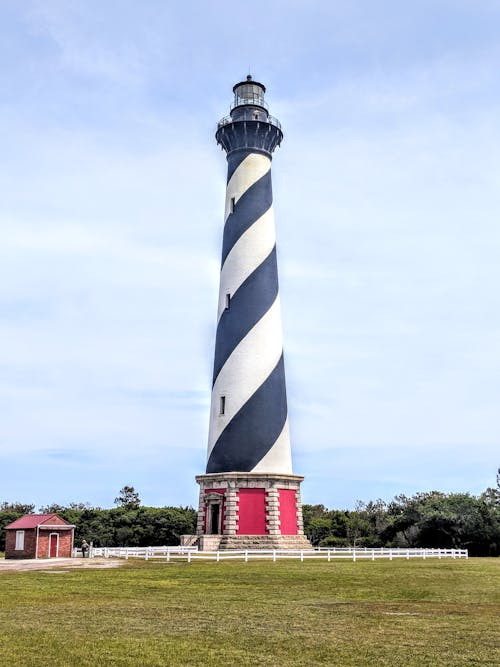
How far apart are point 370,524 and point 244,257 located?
23.9 meters

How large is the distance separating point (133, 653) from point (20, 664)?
5.27 feet

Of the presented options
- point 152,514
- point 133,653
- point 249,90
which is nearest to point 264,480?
point 152,514

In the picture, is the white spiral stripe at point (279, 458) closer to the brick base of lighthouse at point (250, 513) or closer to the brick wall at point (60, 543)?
the brick base of lighthouse at point (250, 513)

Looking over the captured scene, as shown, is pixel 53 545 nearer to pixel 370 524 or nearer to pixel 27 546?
pixel 27 546

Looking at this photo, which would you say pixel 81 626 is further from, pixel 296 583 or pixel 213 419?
pixel 213 419

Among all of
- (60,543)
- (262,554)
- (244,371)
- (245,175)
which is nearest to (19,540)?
(60,543)

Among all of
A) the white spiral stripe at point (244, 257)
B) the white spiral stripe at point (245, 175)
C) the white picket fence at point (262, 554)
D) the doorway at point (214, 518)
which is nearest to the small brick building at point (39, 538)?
the white picket fence at point (262, 554)

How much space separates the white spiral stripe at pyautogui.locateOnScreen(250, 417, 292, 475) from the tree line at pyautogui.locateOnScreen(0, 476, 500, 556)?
Result: 11.1m

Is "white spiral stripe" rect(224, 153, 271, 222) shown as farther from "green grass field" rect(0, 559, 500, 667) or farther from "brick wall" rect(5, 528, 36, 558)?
"green grass field" rect(0, 559, 500, 667)

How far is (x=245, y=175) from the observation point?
40312mm

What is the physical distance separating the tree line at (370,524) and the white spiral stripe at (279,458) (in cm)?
1109

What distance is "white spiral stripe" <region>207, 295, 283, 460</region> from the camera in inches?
1457

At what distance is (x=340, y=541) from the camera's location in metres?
48.0

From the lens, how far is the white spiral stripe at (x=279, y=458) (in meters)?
36.2
